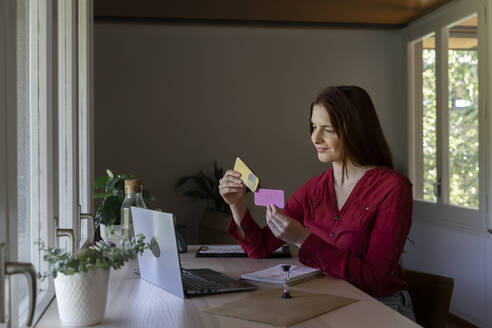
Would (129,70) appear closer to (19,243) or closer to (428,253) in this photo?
(428,253)

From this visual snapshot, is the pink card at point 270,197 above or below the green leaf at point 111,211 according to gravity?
above

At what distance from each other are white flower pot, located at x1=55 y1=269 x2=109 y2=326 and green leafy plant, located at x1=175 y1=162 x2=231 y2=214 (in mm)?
3509

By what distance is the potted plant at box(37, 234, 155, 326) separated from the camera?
1117 mm

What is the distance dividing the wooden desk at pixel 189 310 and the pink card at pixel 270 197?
25cm

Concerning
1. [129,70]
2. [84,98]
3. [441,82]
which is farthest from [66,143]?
[441,82]

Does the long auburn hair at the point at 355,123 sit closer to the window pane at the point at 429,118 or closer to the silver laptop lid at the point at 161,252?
the silver laptop lid at the point at 161,252

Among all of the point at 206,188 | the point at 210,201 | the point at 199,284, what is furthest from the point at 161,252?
the point at 210,201

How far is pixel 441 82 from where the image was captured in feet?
14.0

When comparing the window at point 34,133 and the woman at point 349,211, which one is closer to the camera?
the window at point 34,133

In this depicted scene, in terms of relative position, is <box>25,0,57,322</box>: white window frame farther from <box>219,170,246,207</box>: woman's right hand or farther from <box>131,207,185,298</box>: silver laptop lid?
<box>219,170,246,207</box>: woman's right hand

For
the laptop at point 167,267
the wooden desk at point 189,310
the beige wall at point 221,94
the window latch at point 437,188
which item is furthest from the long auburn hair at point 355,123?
the beige wall at point 221,94

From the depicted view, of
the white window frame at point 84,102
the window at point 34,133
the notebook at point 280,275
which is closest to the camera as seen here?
the window at point 34,133

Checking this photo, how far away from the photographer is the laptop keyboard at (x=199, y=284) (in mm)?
1462

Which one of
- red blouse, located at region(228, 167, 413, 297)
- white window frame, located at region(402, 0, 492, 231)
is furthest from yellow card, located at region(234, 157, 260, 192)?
white window frame, located at region(402, 0, 492, 231)
